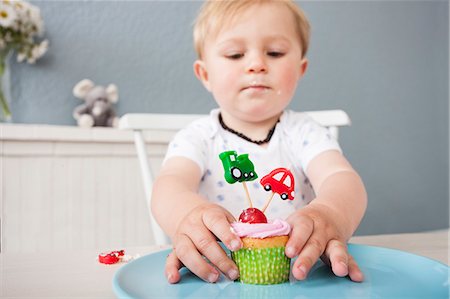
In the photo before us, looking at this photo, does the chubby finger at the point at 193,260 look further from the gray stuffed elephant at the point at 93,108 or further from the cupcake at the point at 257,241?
the gray stuffed elephant at the point at 93,108

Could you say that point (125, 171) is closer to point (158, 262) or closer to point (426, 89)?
point (158, 262)

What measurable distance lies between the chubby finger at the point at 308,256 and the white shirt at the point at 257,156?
0.47m

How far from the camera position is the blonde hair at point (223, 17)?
99cm

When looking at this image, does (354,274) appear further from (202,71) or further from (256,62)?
(202,71)

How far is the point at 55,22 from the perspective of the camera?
6.47 ft

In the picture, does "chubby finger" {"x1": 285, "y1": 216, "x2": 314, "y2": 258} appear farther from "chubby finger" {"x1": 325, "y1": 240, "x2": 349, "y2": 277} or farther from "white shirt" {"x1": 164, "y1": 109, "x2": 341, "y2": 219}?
"white shirt" {"x1": 164, "y1": 109, "x2": 341, "y2": 219}

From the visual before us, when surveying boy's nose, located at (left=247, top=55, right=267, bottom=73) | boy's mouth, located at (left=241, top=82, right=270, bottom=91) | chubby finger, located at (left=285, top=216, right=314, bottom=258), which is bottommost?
chubby finger, located at (left=285, top=216, right=314, bottom=258)

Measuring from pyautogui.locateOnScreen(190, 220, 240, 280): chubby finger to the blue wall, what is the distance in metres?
1.56

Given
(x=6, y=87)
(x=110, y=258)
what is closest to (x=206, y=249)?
(x=110, y=258)

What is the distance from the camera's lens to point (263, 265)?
0.53 m

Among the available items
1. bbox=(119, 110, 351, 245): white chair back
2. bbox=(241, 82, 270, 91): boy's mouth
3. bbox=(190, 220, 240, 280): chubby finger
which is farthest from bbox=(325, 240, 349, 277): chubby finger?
bbox=(119, 110, 351, 245): white chair back

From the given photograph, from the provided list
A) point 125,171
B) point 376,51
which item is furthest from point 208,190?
point 376,51

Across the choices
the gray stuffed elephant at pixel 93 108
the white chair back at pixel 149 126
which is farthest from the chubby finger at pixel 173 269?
the gray stuffed elephant at pixel 93 108

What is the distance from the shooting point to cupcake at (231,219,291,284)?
0.53m
